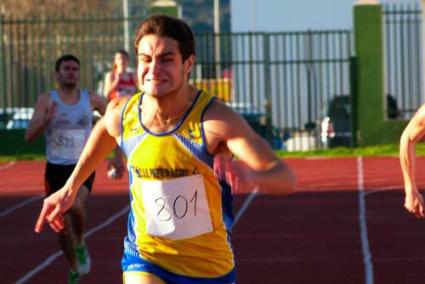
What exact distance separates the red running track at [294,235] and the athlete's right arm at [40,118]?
1247 millimetres

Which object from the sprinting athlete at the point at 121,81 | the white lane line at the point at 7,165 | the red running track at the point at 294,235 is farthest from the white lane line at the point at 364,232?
the white lane line at the point at 7,165

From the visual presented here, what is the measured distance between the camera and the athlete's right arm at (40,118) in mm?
12234

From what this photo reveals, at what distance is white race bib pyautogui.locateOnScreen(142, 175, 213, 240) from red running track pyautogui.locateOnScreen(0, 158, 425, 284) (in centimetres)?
542

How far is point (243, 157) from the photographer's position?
6004 millimetres

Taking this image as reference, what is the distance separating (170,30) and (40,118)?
243 inches

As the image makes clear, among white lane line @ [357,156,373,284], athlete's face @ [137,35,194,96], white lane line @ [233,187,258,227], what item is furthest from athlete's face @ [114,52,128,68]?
athlete's face @ [137,35,194,96]

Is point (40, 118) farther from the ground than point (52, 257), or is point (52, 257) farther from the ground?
point (40, 118)

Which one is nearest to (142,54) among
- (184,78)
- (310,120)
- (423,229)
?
(184,78)

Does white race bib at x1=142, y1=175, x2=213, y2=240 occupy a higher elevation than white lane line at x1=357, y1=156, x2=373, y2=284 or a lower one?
higher

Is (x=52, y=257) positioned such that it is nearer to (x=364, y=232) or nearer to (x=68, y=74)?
(x=68, y=74)

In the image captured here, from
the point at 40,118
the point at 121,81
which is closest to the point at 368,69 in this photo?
the point at 121,81

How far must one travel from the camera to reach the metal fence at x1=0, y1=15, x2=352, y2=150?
96.4ft

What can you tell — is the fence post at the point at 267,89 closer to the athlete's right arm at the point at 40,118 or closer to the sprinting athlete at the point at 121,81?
the sprinting athlete at the point at 121,81

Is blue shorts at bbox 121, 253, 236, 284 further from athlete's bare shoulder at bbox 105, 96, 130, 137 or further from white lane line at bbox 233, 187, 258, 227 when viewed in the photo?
white lane line at bbox 233, 187, 258, 227
